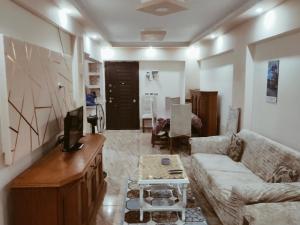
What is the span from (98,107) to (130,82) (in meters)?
1.32

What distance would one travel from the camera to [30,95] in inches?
99.1

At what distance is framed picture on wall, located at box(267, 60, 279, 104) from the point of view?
352 centimetres

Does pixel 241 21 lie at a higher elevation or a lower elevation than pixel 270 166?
higher

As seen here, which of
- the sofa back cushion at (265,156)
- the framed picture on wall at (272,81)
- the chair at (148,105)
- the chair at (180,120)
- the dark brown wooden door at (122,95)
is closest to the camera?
the sofa back cushion at (265,156)

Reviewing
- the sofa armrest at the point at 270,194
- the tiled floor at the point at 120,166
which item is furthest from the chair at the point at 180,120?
the sofa armrest at the point at 270,194

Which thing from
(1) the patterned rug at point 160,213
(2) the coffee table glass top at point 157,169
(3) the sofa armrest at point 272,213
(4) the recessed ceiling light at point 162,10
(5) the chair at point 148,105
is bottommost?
(1) the patterned rug at point 160,213

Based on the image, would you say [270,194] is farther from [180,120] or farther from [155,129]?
[155,129]

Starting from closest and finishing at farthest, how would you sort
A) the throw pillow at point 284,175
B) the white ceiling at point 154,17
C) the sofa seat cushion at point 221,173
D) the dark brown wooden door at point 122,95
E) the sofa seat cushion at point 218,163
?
the throw pillow at point 284,175 < the sofa seat cushion at point 221,173 < the sofa seat cushion at point 218,163 < the white ceiling at point 154,17 < the dark brown wooden door at point 122,95

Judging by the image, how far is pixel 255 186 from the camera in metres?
2.33

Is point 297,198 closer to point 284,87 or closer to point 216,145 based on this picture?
point 284,87

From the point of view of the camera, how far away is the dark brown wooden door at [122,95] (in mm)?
8078

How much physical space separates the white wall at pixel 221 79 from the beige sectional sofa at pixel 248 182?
1786 mm

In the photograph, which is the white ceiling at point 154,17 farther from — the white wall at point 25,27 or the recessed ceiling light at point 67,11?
the white wall at point 25,27

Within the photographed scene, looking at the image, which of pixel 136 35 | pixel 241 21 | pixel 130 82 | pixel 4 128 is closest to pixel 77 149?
pixel 4 128
